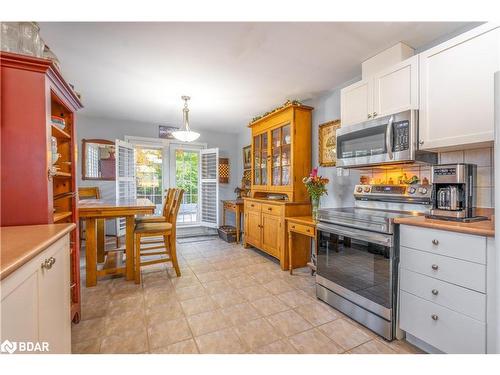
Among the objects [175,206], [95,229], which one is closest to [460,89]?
[175,206]

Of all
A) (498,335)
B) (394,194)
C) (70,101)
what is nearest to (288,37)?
(394,194)

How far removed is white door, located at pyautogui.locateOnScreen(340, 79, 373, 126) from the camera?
217cm

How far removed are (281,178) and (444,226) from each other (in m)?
2.15

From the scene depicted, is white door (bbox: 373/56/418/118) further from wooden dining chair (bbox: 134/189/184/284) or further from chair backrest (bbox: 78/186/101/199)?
chair backrest (bbox: 78/186/101/199)

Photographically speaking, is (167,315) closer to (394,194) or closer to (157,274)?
(157,274)

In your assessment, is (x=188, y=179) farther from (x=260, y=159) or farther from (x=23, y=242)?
(x=23, y=242)

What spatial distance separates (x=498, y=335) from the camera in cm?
116

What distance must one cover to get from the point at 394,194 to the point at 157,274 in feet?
9.03

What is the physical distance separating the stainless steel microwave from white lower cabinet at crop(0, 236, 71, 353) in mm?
2260

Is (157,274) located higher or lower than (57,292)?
lower

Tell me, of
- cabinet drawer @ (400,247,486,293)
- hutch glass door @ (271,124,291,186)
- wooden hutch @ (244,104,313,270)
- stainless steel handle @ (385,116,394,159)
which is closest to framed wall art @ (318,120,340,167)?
wooden hutch @ (244,104,313,270)

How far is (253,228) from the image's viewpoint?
3.80 m

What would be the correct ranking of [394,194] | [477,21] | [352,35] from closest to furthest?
[477,21], [352,35], [394,194]

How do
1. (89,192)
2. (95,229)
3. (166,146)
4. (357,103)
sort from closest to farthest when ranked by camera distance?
(357,103) < (95,229) < (89,192) < (166,146)
